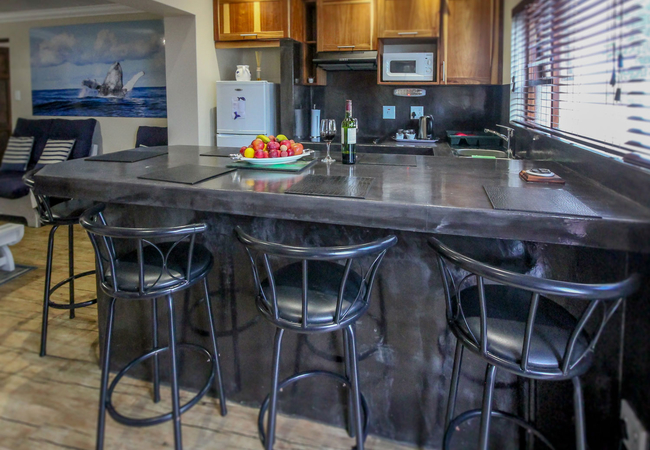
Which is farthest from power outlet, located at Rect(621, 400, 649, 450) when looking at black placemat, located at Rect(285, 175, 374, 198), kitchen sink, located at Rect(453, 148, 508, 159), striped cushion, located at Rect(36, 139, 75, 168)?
striped cushion, located at Rect(36, 139, 75, 168)

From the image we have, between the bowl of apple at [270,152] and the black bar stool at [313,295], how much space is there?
673 mm

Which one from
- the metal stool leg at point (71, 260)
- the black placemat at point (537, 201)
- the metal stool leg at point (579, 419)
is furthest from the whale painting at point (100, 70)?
the metal stool leg at point (579, 419)

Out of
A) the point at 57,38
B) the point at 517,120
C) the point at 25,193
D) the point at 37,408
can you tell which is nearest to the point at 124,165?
the point at 37,408

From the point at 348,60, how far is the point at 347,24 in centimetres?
32

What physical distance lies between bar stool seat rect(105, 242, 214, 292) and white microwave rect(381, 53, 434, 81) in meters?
2.97

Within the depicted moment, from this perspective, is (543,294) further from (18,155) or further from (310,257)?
(18,155)

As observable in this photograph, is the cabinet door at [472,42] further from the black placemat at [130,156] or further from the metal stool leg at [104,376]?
the metal stool leg at [104,376]

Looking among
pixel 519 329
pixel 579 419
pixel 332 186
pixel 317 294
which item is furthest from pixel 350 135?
pixel 579 419

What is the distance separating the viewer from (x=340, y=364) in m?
1.91

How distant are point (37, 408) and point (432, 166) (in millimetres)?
2000

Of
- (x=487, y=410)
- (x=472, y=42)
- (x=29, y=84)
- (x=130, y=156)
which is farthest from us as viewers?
(x=29, y=84)

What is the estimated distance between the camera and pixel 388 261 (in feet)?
5.79

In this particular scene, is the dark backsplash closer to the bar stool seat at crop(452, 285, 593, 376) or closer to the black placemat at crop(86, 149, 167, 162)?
the black placemat at crop(86, 149, 167, 162)

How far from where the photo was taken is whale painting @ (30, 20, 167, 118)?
5520mm
